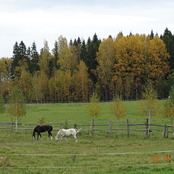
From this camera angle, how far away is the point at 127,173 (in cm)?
1134

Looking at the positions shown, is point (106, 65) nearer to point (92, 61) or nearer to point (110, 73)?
point (110, 73)

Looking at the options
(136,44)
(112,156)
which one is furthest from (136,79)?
(112,156)

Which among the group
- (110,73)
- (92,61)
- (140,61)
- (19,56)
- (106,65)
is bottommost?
(110,73)

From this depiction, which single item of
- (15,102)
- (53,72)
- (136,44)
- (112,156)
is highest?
(136,44)

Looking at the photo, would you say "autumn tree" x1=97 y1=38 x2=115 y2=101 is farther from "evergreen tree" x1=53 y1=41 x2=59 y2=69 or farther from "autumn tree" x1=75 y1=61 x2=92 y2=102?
"evergreen tree" x1=53 y1=41 x2=59 y2=69

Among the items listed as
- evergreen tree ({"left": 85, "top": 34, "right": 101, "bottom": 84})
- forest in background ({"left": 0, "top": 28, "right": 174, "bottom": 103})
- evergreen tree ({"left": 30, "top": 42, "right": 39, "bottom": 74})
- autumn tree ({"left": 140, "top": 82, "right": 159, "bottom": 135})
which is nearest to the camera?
autumn tree ({"left": 140, "top": 82, "right": 159, "bottom": 135})

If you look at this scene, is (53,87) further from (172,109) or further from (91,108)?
(172,109)

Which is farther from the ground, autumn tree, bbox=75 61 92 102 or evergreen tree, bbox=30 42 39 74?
evergreen tree, bbox=30 42 39 74

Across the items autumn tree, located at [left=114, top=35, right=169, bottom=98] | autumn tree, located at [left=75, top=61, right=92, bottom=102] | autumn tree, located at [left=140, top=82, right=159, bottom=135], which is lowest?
autumn tree, located at [left=140, top=82, right=159, bottom=135]

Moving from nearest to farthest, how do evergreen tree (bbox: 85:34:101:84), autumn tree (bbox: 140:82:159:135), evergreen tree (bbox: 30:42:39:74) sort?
autumn tree (bbox: 140:82:159:135) → evergreen tree (bbox: 85:34:101:84) → evergreen tree (bbox: 30:42:39:74)

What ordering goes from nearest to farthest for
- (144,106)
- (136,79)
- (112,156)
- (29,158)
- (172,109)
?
(29,158) → (112,156) → (172,109) → (144,106) → (136,79)

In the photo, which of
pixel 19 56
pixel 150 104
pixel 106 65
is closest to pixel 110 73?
pixel 106 65

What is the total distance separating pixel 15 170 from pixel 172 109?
20.2 meters

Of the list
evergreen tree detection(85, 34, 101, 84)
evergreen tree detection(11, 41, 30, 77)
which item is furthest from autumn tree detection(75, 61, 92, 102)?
evergreen tree detection(11, 41, 30, 77)
